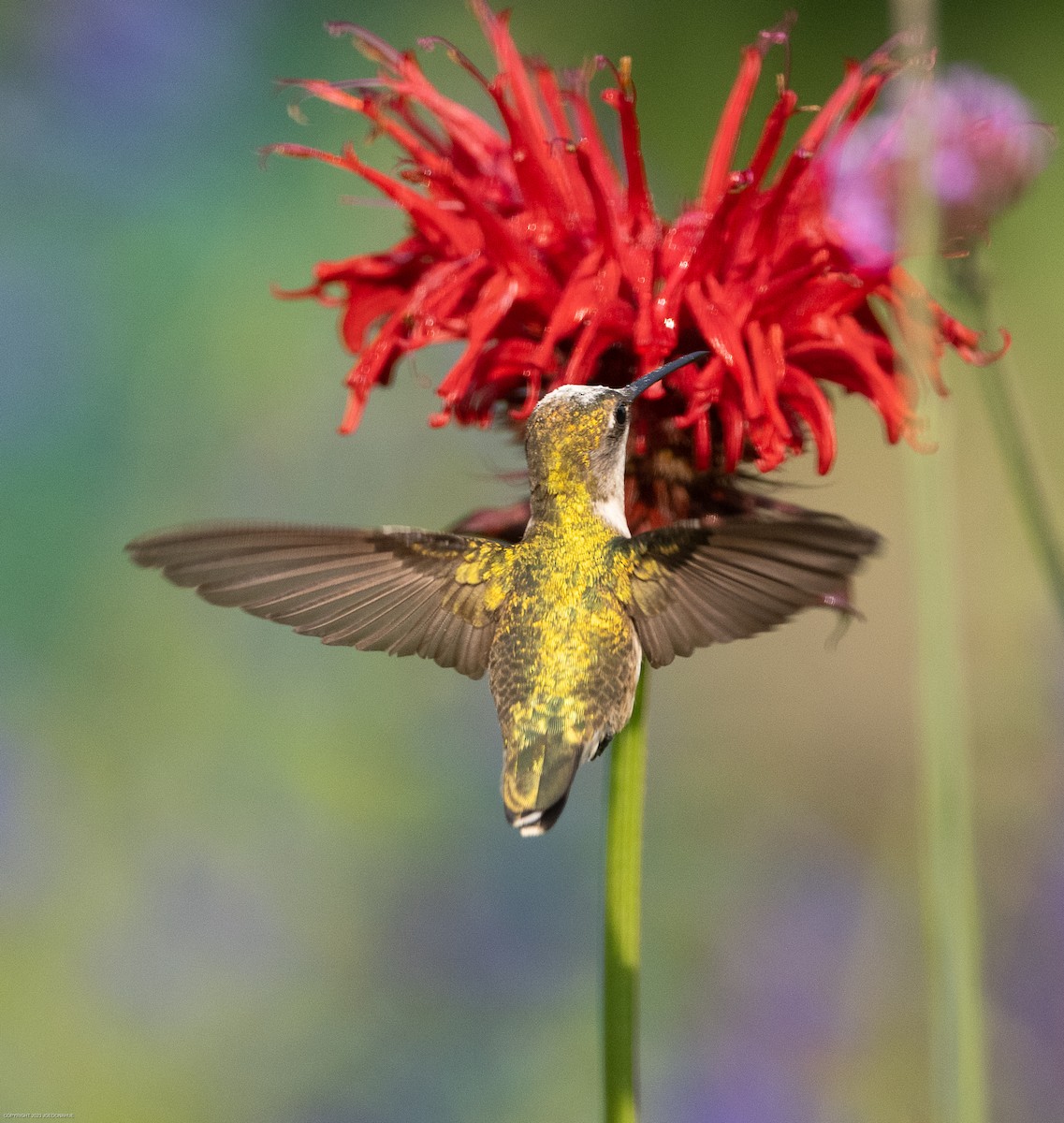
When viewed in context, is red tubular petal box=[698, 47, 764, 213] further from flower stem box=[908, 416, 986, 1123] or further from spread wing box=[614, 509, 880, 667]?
flower stem box=[908, 416, 986, 1123]

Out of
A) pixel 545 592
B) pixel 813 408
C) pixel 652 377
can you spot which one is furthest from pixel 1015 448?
pixel 545 592

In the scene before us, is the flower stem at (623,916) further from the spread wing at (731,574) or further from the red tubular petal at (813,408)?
the red tubular petal at (813,408)

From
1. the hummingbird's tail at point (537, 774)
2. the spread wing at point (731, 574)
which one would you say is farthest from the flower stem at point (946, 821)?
the hummingbird's tail at point (537, 774)

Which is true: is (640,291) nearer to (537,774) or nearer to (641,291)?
(641,291)

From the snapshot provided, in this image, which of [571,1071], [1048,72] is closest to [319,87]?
[571,1071]

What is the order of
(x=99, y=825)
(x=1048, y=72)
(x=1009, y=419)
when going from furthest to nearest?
(x=1048, y=72) → (x=99, y=825) → (x=1009, y=419)

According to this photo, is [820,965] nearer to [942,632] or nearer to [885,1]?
[942,632]

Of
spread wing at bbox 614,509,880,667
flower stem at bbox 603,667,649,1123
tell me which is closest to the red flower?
spread wing at bbox 614,509,880,667
